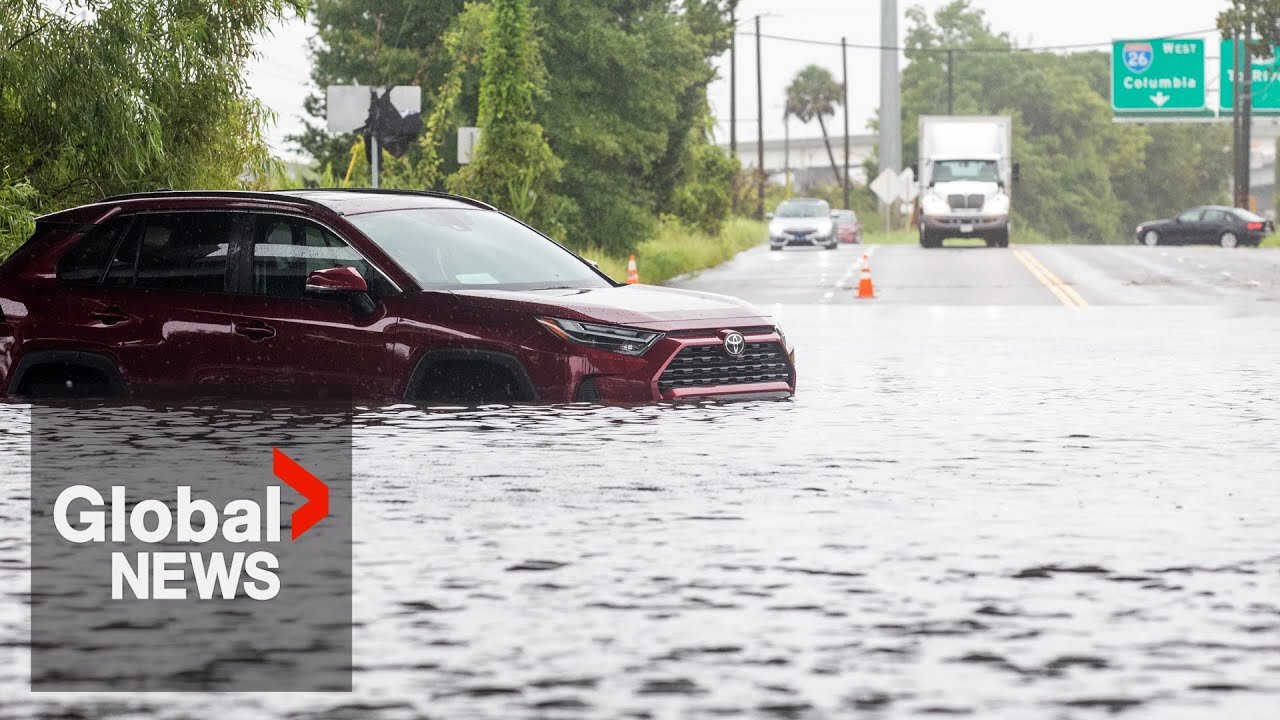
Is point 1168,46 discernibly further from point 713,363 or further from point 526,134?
point 713,363

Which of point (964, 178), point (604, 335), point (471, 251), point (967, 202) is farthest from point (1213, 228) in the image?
point (604, 335)

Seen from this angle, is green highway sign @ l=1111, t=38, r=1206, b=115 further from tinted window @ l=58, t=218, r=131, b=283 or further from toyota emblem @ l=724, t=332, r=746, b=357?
tinted window @ l=58, t=218, r=131, b=283

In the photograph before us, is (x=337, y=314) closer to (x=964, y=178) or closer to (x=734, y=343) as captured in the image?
(x=734, y=343)

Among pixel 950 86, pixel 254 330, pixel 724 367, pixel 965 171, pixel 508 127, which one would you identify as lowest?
pixel 724 367

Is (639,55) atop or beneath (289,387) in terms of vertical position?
atop

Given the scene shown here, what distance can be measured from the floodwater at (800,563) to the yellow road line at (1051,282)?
17.8 meters

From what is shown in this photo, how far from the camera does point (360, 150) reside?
37.6m

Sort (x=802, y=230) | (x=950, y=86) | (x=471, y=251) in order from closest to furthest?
(x=471, y=251)
(x=802, y=230)
(x=950, y=86)

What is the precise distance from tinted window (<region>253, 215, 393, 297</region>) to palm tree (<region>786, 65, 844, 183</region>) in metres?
145

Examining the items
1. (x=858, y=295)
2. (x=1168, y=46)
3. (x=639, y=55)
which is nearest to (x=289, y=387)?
(x=858, y=295)

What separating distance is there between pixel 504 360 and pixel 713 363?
1.43 m

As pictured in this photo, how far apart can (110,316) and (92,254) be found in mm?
468

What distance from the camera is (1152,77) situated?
7888 centimetres

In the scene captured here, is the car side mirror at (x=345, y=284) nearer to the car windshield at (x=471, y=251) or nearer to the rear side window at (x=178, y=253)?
the car windshield at (x=471, y=251)
